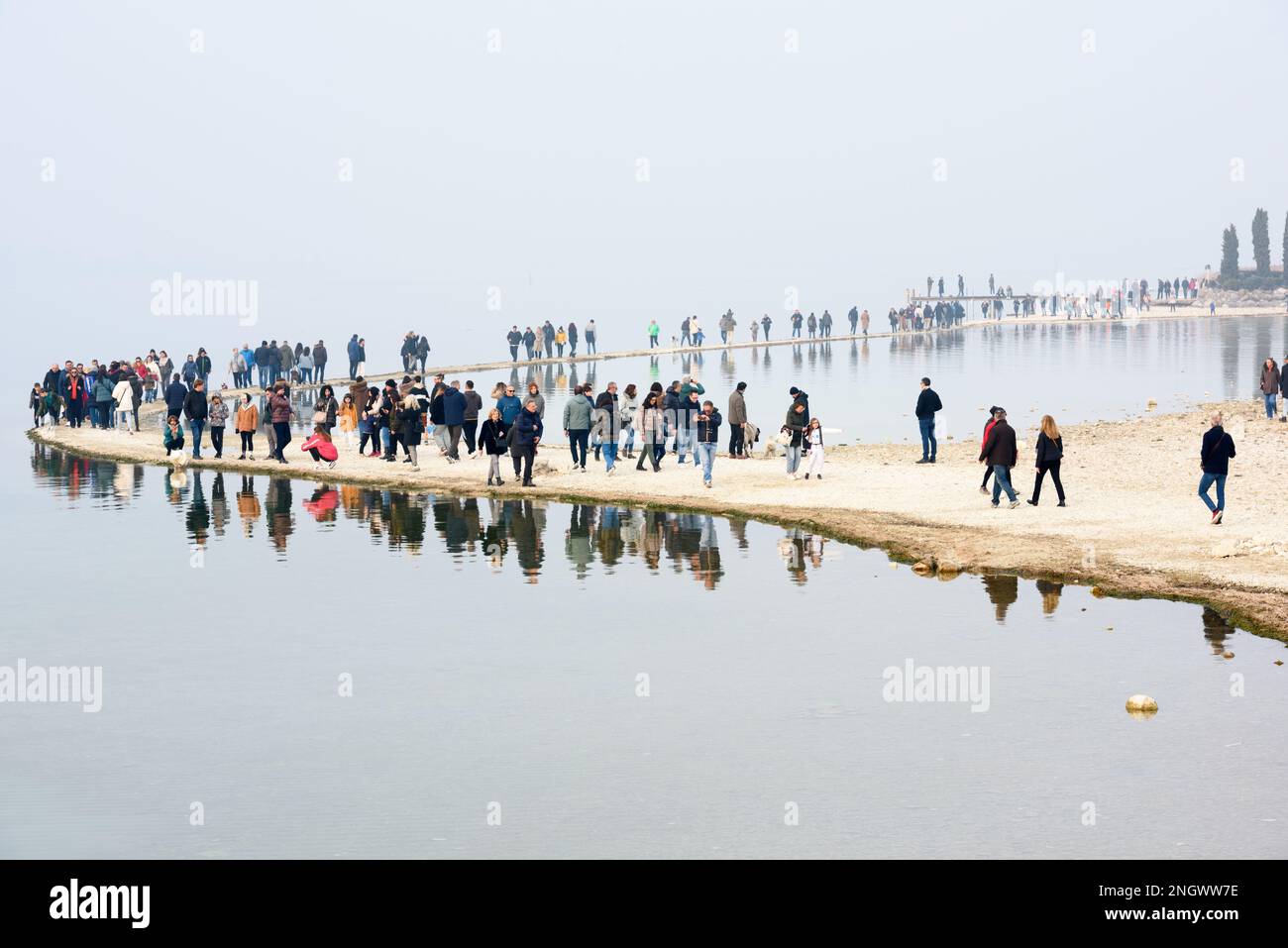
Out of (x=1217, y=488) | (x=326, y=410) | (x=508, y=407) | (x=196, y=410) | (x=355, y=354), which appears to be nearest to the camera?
(x=1217, y=488)

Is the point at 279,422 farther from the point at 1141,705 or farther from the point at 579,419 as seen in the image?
the point at 1141,705

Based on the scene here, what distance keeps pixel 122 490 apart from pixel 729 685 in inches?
869

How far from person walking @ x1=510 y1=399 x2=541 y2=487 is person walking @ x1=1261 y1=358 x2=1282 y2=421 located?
1977 cm

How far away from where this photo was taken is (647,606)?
71.8ft

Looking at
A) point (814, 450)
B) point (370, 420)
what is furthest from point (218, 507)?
point (814, 450)

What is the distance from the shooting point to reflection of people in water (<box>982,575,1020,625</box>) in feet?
68.9

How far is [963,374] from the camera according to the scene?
69.2 meters

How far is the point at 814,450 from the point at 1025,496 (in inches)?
190

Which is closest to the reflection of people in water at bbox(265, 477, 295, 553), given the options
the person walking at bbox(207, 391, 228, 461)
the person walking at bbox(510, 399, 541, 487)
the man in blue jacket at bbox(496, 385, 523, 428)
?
the person walking at bbox(207, 391, 228, 461)

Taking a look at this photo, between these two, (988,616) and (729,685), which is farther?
(988,616)

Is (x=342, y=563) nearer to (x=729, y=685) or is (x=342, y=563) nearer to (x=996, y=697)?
(x=729, y=685)

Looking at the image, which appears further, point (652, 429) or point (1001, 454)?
point (652, 429)

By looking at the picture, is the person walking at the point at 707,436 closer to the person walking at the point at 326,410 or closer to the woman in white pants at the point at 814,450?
the woman in white pants at the point at 814,450
